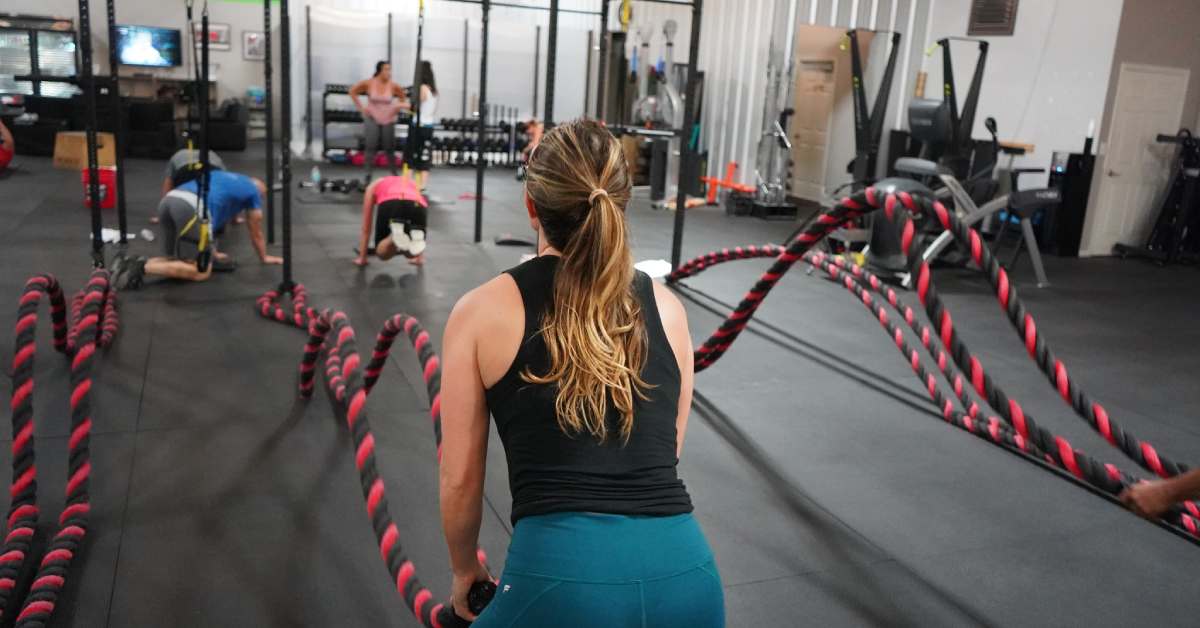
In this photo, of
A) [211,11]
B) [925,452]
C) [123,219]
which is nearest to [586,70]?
[211,11]

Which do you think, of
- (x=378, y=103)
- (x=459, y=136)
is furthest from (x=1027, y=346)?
(x=459, y=136)

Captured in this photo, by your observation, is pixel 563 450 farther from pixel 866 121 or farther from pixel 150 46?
pixel 150 46

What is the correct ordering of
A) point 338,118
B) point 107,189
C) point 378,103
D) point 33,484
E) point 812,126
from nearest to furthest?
1. point 33,484
2. point 107,189
3. point 378,103
4. point 812,126
5. point 338,118

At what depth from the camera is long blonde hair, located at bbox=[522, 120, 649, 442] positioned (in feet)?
4.40

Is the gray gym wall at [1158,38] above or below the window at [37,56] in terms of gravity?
above

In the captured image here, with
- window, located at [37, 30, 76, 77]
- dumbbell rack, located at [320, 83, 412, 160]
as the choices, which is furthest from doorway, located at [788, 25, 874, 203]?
window, located at [37, 30, 76, 77]

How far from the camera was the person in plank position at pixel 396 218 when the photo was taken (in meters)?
6.01

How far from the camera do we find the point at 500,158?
565 inches

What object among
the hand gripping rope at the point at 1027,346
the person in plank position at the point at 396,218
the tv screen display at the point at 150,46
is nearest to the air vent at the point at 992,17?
the person in plank position at the point at 396,218

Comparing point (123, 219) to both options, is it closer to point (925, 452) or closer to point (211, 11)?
point (925, 452)

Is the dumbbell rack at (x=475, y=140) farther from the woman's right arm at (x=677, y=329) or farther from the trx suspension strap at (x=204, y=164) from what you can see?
the woman's right arm at (x=677, y=329)

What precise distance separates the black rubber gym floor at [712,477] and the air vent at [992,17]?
4.71 metres

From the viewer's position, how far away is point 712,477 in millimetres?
3262

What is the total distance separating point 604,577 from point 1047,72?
9390mm
